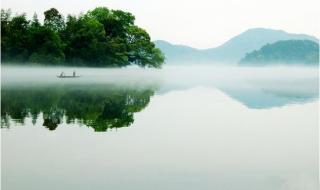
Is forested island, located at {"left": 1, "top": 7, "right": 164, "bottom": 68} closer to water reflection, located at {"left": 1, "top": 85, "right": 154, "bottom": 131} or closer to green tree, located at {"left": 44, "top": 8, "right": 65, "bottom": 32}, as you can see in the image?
green tree, located at {"left": 44, "top": 8, "right": 65, "bottom": 32}

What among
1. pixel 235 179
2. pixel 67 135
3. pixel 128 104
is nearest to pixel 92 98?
pixel 128 104

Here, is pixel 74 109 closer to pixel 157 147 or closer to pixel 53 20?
pixel 157 147

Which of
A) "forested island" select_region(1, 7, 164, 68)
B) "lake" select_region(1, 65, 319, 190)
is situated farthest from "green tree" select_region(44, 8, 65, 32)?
"lake" select_region(1, 65, 319, 190)

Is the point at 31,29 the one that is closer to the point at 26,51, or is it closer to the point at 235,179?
the point at 26,51

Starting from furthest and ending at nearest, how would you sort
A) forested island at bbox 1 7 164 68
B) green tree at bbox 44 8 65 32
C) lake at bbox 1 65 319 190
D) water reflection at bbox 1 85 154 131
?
green tree at bbox 44 8 65 32, forested island at bbox 1 7 164 68, water reflection at bbox 1 85 154 131, lake at bbox 1 65 319 190

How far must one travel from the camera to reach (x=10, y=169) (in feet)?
32.7

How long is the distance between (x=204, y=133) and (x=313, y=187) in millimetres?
5807

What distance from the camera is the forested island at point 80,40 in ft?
181

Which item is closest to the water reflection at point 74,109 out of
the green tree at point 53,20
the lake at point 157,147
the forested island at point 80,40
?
the lake at point 157,147

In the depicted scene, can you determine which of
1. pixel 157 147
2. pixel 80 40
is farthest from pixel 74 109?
pixel 80 40

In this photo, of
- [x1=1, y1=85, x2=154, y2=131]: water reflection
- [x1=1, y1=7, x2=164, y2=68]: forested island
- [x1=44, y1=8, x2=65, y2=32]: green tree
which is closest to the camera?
[x1=1, y1=85, x2=154, y2=131]: water reflection

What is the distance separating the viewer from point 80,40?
59.6 m

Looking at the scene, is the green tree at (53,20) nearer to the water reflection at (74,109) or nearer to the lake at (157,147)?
the water reflection at (74,109)

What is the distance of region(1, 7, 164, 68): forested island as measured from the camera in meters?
55.1
